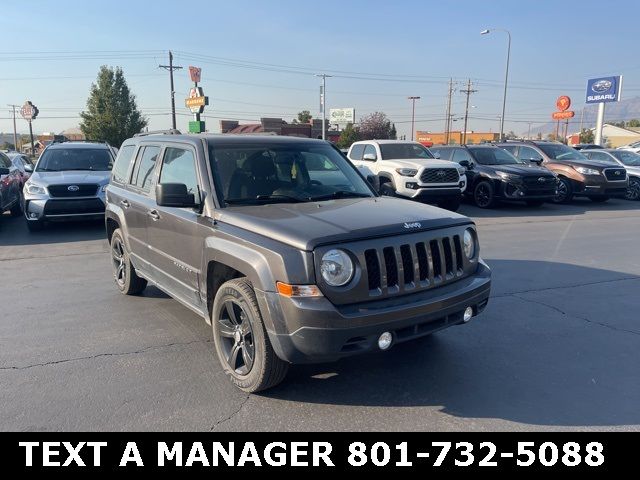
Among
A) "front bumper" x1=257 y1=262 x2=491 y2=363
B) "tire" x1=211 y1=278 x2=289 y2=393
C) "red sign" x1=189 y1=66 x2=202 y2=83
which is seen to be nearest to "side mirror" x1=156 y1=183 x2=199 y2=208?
"tire" x1=211 y1=278 x2=289 y2=393

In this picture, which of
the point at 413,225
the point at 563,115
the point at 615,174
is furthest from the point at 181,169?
the point at 563,115

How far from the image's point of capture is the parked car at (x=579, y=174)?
15312 mm

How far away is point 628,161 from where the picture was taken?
18156 millimetres

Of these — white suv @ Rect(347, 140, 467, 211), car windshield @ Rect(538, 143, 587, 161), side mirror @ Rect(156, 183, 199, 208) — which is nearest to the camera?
side mirror @ Rect(156, 183, 199, 208)

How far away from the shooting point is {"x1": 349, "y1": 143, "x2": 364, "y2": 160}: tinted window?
14.9 metres

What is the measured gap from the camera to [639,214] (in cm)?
1413

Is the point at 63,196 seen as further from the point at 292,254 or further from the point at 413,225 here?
the point at 413,225

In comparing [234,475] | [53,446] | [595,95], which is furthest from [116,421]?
[595,95]

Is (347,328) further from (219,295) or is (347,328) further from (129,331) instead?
(129,331)

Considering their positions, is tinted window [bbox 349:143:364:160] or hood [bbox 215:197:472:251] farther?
tinted window [bbox 349:143:364:160]

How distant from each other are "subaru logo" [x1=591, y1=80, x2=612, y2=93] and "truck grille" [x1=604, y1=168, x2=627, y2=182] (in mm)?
24048

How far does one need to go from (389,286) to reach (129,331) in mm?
2888

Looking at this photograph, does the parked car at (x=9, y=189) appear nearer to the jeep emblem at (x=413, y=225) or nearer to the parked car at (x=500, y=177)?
the jeep emblem at (x=413, y=225)

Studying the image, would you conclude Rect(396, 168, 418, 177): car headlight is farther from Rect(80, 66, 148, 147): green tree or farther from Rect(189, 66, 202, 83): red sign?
Rect(80, 66, 148, 147): green tree
